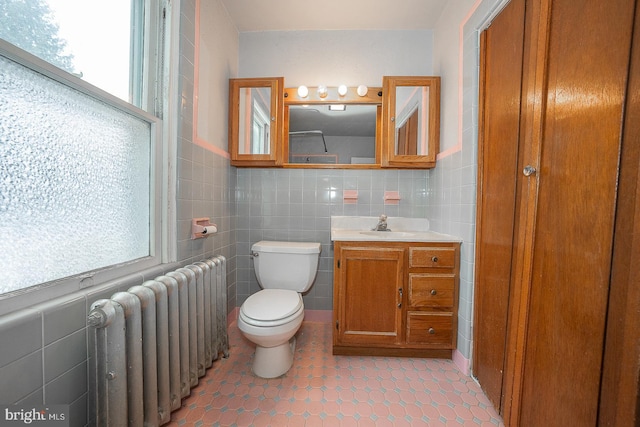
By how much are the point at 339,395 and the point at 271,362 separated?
0.41 metres

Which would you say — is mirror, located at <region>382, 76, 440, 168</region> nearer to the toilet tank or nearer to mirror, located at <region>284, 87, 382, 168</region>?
mirror, located at <region>284, 87, 382, 168</region>

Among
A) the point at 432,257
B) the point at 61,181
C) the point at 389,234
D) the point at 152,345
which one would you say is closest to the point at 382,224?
the point at 389,234

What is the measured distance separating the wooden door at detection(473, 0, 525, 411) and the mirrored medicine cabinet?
1.70 ft

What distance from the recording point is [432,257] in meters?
1.52

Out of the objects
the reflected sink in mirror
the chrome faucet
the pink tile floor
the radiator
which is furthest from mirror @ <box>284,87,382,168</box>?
the pink tile floor

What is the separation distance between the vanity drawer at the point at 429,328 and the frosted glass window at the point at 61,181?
63.2 inches

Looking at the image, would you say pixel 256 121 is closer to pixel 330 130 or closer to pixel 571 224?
pixel 330 130

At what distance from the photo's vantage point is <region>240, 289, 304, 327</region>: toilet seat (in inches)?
49.9

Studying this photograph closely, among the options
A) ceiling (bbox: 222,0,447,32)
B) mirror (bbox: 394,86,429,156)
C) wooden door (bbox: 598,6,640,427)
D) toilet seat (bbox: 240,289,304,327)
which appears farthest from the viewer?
mirror (bbox: 394,86,429,156)

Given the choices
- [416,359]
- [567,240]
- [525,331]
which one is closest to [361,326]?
[416,359]

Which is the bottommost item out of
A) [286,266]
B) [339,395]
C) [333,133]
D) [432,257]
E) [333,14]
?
[339,395]

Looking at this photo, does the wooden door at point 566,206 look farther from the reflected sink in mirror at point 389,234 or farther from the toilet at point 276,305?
the toilet at point 276,305

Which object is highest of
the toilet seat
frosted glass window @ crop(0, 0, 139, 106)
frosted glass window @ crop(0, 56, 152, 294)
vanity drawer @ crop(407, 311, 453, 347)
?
frosted glass window @ crop(0, 0, 139, 106)

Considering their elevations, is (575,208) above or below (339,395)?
above
